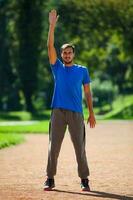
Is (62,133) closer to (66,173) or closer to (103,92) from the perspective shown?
(66,173)

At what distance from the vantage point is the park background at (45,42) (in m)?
50.9

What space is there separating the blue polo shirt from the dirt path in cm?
117

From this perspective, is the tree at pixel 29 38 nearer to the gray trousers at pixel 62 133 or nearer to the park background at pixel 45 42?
the park background at pixel 45 42

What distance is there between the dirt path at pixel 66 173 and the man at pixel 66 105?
42 centimetres

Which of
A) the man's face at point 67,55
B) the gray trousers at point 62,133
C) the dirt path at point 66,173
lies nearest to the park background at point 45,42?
the dirt path at point 66,173

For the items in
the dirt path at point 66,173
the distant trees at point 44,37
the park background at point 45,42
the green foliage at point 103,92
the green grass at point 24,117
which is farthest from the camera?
the green foliage at point 103,92

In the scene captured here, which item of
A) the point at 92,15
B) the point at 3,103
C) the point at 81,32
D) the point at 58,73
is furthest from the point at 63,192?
the point at 3,103

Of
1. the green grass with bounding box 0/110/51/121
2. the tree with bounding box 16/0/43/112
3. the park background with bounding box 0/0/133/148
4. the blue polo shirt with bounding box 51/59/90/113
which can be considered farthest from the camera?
the tree with bounding box 16/0/43/112

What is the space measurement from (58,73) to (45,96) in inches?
2794

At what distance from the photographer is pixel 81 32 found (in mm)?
56500

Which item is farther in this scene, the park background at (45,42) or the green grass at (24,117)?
the green grass at (24,117)

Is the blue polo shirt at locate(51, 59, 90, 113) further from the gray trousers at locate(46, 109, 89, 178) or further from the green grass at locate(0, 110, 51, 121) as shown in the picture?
the green grass at locate(0, 110, 51, 121)

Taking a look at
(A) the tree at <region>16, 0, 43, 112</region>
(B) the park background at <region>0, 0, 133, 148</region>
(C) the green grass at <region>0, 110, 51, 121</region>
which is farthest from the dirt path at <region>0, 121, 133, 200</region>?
(A) the tree at <region>16, 0, 43, 112</region>

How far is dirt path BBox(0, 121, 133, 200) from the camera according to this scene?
889cm
